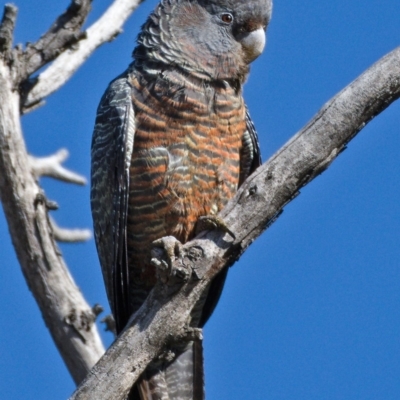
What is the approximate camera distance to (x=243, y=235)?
19.9 feet

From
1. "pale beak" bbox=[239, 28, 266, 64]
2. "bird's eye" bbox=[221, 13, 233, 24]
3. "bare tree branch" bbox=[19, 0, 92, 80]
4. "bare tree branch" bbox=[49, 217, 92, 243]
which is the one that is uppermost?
"bare tree branch" bbox=[19, 0, 92, 80]

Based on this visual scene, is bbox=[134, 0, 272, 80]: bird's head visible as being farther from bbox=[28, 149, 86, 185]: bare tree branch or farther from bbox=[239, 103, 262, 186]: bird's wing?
bbox=[28, 149, 86, 185]: bare tree branch

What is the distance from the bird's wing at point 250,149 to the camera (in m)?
7.63

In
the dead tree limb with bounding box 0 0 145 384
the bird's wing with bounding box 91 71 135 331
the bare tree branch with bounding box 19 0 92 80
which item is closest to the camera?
the bird's wing with bounding box 91 71 135 331

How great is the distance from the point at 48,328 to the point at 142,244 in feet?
5.26

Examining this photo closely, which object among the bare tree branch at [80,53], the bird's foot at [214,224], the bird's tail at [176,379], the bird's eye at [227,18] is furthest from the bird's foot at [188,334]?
the bare tree branch at [80,53]

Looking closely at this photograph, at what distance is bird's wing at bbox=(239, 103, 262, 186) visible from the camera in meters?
7.63

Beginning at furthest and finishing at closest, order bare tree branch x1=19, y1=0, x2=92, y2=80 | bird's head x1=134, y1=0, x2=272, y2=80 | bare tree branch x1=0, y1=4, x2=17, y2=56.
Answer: bare tree branch x1=19, y1=0, x2=92, y2=80 < bare tree branch x1=0, y1=4, x2=17, y2=56 < bird's head x1=134, y1=0, x2=272, y2=80

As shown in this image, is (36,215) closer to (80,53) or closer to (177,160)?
(177,160)

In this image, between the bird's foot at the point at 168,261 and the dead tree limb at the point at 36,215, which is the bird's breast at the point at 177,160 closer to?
the bird's foot at the point at 168,261

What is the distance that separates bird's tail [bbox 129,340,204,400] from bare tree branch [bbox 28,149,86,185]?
139 inches

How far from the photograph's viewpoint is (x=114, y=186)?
7.06 metres

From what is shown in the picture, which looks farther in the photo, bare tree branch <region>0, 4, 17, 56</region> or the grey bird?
bare tree branch <region>0, 4, 17, 56</region>

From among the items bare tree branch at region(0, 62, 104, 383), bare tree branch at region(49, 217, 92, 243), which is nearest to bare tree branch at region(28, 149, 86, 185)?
bare tree branch at region(49, 217, 92, 243)
